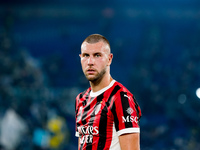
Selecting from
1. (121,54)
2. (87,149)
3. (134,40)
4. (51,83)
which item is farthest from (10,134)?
(87,149)

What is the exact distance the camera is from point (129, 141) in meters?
1.84

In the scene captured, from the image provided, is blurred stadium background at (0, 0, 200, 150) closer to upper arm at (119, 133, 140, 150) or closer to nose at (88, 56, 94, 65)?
nose at (88, 56, 94, 65)

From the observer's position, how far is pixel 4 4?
9.02 meters

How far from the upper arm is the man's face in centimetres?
48

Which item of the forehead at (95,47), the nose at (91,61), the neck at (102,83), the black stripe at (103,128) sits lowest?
the black stripe at (103,128)

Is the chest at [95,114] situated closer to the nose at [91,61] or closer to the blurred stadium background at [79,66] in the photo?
the nose at [91,61]

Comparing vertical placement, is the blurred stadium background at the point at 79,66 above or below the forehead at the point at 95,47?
above

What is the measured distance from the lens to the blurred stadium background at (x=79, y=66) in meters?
7.66

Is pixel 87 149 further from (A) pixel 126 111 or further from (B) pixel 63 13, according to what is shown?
(B) pixel 63 13

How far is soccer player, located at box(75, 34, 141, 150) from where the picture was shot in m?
1.87

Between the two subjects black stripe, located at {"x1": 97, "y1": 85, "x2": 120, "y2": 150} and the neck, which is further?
the neck

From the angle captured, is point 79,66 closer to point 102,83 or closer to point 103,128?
point 102,83

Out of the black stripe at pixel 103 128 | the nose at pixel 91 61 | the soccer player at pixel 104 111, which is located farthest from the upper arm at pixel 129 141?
the nose at pixel 91 61

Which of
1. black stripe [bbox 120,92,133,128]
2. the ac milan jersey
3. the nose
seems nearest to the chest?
the ac milan jersey
